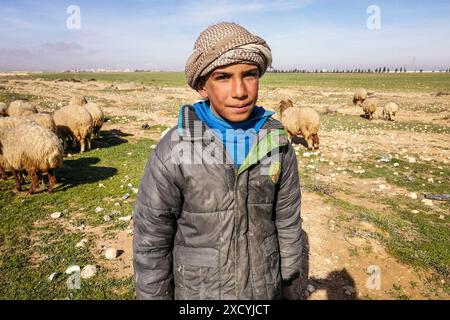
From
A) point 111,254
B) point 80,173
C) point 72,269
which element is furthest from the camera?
point 80,173

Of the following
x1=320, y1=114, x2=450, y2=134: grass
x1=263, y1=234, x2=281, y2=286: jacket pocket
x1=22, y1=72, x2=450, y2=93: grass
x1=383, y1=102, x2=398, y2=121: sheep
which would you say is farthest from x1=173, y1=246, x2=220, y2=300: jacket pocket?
x1=22, y1=72, x2=450, y2=93: grass

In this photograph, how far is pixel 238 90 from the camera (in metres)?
1.77

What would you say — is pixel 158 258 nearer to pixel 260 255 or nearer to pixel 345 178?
pixel 260 255

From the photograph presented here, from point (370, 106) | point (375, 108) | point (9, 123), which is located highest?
point (370, 106)

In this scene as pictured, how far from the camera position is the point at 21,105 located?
13.3m

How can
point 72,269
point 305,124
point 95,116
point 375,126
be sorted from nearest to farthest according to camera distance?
point 72,269
point 305,124
point 95,116
point 375,126

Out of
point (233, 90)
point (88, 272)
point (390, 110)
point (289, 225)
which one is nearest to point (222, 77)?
point (233, 90)

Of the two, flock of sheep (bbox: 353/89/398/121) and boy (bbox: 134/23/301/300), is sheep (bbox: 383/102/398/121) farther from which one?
boy (bbox: 134/23/301/300)

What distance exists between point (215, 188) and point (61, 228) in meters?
5.49

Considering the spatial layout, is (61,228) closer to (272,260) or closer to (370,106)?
(272,260)

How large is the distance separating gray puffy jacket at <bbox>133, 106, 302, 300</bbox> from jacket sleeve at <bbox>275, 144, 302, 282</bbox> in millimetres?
182

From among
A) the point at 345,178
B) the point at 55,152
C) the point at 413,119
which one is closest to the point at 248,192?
the point at 55,152

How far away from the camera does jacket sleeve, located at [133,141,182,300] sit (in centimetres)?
182

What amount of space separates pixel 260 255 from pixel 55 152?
289 inches
